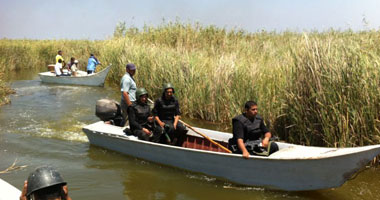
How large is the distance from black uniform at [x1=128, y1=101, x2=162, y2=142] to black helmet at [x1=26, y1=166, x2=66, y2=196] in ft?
16.1

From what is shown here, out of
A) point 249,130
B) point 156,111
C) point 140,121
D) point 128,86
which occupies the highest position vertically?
point 128,86

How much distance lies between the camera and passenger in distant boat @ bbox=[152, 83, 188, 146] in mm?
7852

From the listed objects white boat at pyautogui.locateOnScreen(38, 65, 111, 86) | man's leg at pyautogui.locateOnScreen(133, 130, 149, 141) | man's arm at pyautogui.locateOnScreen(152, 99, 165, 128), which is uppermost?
white boat at pyautogui.locateOnScreen(38, 65, 111, 86)

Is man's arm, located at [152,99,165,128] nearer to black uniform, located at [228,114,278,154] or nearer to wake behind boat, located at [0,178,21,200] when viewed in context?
black uniform, located at [228,114,278,154]

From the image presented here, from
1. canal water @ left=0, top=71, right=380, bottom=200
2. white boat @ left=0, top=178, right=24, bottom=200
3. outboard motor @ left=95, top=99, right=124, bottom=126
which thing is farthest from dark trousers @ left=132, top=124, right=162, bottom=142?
white boat @ left=0, top=178, right=24, bottom=200

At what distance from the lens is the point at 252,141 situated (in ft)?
21.0

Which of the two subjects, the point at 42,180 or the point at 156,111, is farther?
the point at 156,111

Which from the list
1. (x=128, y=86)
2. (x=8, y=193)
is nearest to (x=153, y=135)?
(x=128, y=86)

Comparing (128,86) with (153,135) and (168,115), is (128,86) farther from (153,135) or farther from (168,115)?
(153,135)

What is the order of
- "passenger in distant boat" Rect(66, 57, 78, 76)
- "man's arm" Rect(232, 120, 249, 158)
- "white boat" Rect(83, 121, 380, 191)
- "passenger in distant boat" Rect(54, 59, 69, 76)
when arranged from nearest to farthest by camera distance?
"white boat" Rect(83, 121, 380, 191) → "man's arm" Rect(232, 120, 249, 158) → "passenger in distant boat" Rect(54, 59, 69, 76) → "passenger in distant boat" Rect(66, 57, 78, 76)

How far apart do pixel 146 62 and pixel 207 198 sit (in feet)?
30.8

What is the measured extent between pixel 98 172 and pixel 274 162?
375 centimetres

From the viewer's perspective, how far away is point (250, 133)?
638cm

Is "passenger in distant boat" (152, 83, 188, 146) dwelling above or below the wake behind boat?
above
